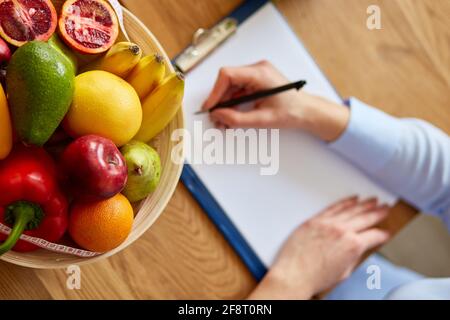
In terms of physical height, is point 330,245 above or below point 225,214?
below

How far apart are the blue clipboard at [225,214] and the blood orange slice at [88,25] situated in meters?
0.22

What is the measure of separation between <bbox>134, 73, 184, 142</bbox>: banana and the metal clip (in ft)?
0.52

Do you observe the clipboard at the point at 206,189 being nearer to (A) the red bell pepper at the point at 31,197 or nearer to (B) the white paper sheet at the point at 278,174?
(B) the white paper sheet at the point at 278,174

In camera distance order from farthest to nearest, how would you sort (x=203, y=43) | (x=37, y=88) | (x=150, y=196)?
(x=203, y=43) → (x=150, y=196) → (x=37, y=88)

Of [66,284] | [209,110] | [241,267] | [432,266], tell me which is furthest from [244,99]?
[432,266]

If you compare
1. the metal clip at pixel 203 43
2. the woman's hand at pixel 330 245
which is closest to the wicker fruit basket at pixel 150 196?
the metal clip at pixel 203 43

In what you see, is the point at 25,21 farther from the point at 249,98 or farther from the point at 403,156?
the point at 403,156

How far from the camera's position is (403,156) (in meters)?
0.74

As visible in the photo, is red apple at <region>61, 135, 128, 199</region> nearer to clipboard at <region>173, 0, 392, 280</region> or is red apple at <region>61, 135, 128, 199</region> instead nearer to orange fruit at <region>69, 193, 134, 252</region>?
orange fruit at <region>69, 193, 134, 252</region>

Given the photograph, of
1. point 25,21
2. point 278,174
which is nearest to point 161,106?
point 25,21

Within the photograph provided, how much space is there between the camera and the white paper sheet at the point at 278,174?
67 centimetres

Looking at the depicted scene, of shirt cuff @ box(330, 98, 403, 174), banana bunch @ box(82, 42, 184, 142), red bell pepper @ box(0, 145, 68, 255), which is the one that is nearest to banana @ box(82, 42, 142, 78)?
banana bunch @ box(82, 42, 184, 142)

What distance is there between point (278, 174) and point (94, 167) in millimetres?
335

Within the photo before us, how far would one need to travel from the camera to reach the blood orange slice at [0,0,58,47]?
0.45m
